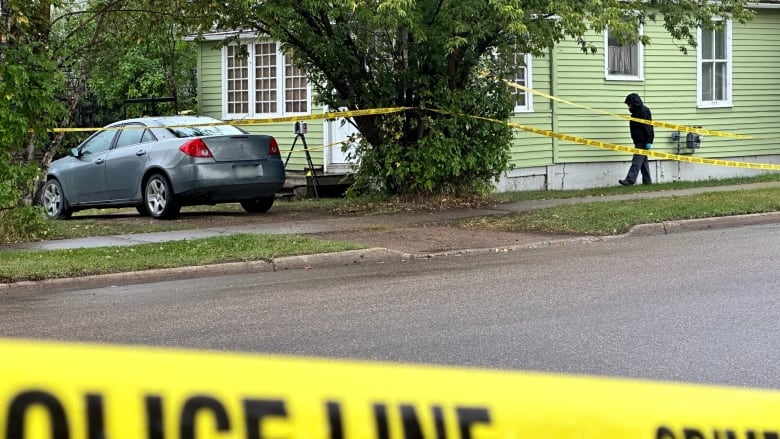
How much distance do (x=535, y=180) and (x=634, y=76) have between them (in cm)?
359

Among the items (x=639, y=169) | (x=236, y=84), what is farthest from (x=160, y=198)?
(x=639, y=169)

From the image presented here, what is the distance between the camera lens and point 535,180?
21812mm

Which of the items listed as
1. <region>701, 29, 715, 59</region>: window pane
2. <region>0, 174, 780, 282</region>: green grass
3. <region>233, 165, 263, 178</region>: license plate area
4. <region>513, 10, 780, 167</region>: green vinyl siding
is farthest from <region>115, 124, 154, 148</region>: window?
<region>701, 29, 715, 59</region>: window pane

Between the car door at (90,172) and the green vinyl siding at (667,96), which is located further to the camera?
the green vinyl siding at (667,96)

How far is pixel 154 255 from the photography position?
448 inches

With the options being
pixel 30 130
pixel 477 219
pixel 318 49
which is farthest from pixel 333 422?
pixel 318 49

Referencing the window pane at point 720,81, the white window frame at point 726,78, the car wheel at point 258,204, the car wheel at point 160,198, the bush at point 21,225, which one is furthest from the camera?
the window pane at point 720,81

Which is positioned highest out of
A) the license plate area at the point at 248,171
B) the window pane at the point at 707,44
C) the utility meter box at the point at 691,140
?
the window pane at the point at 707,44

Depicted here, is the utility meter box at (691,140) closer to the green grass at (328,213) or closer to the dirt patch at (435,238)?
the green grass at (328,213)

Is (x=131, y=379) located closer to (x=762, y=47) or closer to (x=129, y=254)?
(x=129, y=254)

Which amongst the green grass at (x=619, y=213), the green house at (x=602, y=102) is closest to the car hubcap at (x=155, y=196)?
the green grass at (x=619, y=213)

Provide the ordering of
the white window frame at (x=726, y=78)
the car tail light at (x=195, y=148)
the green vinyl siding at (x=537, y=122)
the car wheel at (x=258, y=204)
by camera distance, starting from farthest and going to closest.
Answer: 1. the white window frame at (x=726, y=78)
2. the green vinyl siding at (x=537, y=122)
3. the car wheel at (x=258, y=204)
4. the car tail light at (x=195, y=148)

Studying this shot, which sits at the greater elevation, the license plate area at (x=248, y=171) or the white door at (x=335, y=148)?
the white door at (x=335, y=148)

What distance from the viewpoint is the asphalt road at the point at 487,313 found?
21.1 ft
